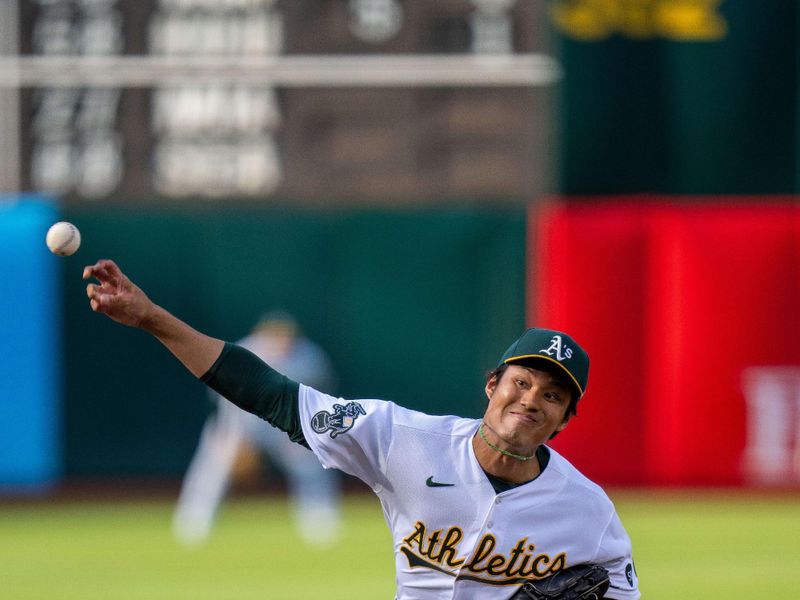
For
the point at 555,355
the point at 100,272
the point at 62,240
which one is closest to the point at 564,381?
the point at 555,355

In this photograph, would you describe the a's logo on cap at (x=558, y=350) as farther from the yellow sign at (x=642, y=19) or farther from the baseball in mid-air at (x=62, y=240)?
the yellow sign at (x=642, y=19)

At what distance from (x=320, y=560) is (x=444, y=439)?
230 inches

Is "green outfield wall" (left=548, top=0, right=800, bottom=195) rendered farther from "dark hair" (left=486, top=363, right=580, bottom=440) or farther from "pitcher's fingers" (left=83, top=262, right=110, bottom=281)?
"pitcher's fingers" (left=83, top=262, right=110, bottom=281)

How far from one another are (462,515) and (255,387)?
2.13 ft

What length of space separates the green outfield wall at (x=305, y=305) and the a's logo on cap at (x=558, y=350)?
8.72 m

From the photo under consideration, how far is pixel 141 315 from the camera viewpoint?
351cm

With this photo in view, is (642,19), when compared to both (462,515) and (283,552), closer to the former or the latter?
(283,552)

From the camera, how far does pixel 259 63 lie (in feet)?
37.9

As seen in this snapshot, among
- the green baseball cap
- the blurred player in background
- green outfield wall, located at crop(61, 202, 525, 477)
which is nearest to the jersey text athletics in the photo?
the green baseball cap

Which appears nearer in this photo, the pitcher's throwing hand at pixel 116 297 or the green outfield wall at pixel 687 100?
the pitcher's throwing hand at pixel 116 297

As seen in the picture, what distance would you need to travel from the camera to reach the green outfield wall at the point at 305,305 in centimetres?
1242

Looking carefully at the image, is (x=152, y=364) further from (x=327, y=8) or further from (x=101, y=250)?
(x=327, y=8)

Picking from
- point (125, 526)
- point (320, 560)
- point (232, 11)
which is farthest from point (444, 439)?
point (232, 11)

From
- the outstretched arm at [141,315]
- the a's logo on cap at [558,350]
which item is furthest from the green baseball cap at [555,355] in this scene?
the outstretched arm at [141,315]
